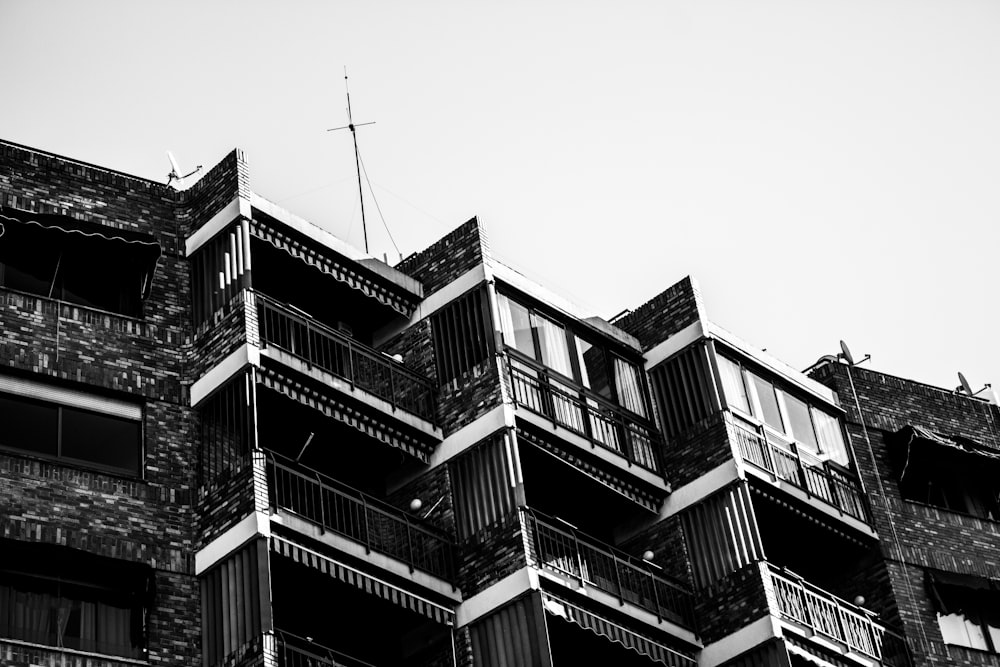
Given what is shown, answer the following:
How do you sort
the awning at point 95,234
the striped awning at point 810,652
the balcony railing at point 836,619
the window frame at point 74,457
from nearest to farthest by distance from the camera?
the window frame at point 74,457, the awning at point 95,234, the striped awning at point 810,652, the balcony railing at point 836,619

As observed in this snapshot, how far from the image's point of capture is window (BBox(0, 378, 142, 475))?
102 feet

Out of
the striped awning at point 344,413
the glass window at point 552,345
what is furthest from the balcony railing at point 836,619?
the striped awning at point 344,413

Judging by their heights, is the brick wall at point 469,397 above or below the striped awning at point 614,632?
above

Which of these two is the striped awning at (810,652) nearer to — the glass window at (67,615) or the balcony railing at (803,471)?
the balcony railing at (803,471)

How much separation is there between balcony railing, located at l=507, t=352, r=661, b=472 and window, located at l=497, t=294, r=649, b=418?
280 mm

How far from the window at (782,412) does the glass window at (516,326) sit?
4.34 metres

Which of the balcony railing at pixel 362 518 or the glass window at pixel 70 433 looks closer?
the glass window at pixel 70 433

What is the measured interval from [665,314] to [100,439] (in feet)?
44.7

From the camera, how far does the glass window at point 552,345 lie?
37438 millimetres

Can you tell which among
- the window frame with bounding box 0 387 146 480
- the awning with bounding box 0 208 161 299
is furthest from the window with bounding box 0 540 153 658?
the awning with bounding box 0 208 161 299

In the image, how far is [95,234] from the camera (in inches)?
1332

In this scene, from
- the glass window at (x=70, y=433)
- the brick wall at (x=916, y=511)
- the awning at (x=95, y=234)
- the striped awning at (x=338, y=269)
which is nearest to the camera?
the glass window at (x=70, y=433)

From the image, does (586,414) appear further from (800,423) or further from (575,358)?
(800,423)

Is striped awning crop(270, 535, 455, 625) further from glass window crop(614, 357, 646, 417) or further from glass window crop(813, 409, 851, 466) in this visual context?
glass window crop(813, 409, 851, 466)
